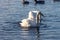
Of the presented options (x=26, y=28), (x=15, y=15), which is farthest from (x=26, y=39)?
(x=15, y=15)

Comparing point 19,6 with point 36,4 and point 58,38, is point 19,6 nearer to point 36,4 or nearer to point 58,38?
point 36,4

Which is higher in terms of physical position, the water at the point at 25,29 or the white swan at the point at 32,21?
the white swan at the point at 32,21

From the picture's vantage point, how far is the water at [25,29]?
2467 cm

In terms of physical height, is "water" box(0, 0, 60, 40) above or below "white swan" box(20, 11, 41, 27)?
below

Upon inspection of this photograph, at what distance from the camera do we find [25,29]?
27.1m

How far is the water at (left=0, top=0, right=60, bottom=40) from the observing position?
24.7m

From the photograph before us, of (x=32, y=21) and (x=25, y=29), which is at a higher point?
(x=32, y=21)

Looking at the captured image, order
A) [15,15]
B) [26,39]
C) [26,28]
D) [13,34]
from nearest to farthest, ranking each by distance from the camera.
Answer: [26,39] < [13,34] < [26,28] < [15,15]

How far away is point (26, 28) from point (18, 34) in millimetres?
2143

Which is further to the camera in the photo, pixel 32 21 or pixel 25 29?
pixel 32 21

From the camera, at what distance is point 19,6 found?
39.6 m

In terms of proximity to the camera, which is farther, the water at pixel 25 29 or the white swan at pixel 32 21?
the white swan at pixel 32 21

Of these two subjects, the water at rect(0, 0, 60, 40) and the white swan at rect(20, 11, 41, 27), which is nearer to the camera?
A: the water at rect(0, 0, 60, 40)

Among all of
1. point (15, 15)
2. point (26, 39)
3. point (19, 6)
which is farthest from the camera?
point (19, 6)
